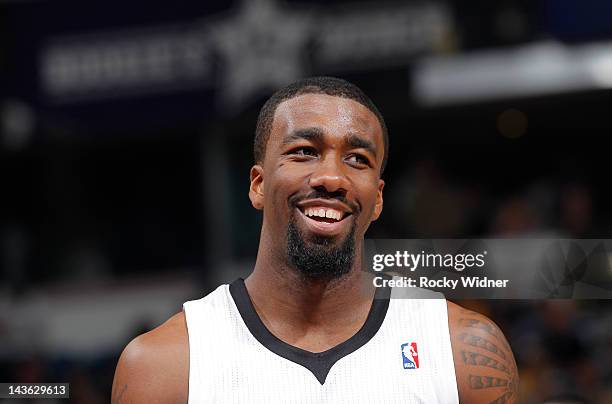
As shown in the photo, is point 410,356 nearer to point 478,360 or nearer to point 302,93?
point 478,360

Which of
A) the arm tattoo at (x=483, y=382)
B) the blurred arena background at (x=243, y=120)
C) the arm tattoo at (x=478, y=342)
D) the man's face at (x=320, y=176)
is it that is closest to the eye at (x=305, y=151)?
the man's face at (x=320, y=176)

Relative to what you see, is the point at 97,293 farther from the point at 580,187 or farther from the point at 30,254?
the point at 580,187

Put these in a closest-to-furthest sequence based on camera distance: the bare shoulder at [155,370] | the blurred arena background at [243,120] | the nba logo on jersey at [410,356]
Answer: the bare shoulder at [155,370]
the nba logo on jersey at [410,356]
the blurred arena background at [243,120]

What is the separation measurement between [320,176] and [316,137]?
0.49 ft

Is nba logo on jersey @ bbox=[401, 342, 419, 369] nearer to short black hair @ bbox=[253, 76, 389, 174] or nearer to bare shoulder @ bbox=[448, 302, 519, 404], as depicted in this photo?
bare shoulder @ bbox=[448, 302, 519, 404]

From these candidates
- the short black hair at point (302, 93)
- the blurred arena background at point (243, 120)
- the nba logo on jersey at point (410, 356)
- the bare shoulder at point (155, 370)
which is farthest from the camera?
the blurred arena background at point (243, 120)

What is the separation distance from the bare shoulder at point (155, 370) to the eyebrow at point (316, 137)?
0.76 m

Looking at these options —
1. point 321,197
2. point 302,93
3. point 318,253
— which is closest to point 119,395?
point 318,253

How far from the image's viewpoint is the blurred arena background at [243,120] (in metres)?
7.93

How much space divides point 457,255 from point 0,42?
6.62m

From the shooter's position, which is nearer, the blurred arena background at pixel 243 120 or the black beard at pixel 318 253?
the black beard at pixel 318 253

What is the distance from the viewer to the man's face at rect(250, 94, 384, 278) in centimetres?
337

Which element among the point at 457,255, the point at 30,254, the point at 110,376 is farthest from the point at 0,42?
the point at 457,255

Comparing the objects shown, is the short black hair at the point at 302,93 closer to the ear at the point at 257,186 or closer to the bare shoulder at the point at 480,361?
the ear at the point at 257,186
